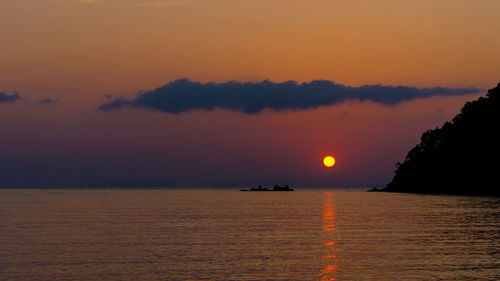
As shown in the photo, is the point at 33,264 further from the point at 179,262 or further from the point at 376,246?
the point at 376,246

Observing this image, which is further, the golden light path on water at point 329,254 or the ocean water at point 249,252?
the ocean water at point 249,252

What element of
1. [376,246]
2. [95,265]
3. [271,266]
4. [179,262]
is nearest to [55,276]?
[95,265]

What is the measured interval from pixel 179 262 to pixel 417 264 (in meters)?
15.3

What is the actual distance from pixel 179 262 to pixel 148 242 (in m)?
13.0

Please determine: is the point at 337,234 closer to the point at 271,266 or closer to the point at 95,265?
the point at 271,266

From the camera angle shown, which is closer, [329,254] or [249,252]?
[329,254]

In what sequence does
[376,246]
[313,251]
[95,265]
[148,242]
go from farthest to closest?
[148,242]
[376,246]
[313,251]
[95,265]

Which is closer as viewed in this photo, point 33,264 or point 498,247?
point 33,264

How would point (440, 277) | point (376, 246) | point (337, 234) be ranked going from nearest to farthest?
point (440, 277), point (376, 246), point (337, 234)

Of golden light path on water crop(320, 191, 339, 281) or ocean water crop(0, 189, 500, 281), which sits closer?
golden light path on water crop(320, 191, 339, 281)

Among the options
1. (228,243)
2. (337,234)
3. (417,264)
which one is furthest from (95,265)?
(337,234)

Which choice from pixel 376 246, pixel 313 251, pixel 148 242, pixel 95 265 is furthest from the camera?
pixel 148 242

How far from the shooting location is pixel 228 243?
51062 mm

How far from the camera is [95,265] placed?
124 ft
